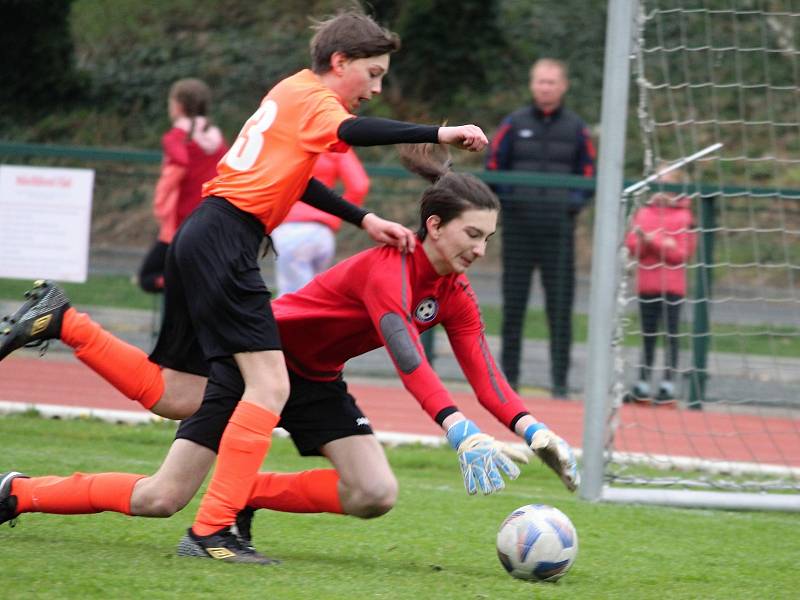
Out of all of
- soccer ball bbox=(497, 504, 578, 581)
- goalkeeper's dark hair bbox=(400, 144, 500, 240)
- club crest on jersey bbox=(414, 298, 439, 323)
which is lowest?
soccer ball bbox=(497, 504, 578, 581)

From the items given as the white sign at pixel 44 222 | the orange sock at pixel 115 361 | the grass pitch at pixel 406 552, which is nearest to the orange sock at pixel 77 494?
the grass pitch at pixel 406 552

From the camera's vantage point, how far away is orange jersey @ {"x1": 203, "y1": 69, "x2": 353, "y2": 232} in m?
4.30

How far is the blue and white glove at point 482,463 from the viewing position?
3.90 metres

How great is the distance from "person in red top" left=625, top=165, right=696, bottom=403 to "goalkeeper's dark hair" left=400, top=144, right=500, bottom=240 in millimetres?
3697

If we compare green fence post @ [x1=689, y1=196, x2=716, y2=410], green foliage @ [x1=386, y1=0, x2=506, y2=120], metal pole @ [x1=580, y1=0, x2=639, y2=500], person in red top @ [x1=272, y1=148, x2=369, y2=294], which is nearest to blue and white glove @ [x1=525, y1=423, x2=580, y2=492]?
metal pole @ [x1=580, y1=0, x2=639, y2=500]

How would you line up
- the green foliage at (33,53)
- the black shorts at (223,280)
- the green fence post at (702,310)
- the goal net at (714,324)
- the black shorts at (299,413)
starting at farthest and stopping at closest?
the green foliage at (33,53), the green fence post at (702,310), the goal net at (714,324), the black shorts at (299,413), the black shorts at (223,280)

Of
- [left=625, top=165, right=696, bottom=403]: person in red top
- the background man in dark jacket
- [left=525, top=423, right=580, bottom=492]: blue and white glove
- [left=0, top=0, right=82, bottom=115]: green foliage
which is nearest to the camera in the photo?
[left=525, top=423, right=580, bottom=492]: blue and white glove

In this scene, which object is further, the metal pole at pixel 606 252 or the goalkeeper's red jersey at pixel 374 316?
the metal pole at pixel 606 252

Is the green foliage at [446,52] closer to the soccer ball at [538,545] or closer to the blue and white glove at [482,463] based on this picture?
the soccer ball at [538,545]

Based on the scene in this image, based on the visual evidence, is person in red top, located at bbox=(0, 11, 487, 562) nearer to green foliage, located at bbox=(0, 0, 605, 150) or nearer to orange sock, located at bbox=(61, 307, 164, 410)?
orange sock, located at bbox=(61, 307, 164, 410)

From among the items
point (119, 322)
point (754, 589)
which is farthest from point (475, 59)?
point (754, 589)

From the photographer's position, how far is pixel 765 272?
8594 mm

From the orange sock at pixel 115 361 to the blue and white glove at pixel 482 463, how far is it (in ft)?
4.25

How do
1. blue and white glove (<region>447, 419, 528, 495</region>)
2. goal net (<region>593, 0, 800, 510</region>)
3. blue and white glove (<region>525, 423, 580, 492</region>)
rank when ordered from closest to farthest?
1. blue and white glove (<region>447, 419, 528, 495</region>)
2. blue and white glove (<region>525, 423, 580, 492</region>)
3. goal net (<region>593, 0, 800, 510</region>)
